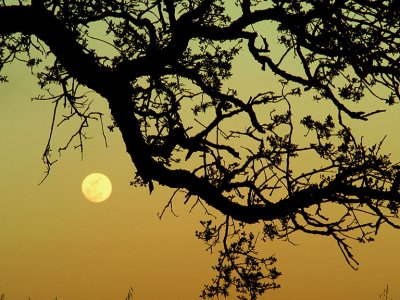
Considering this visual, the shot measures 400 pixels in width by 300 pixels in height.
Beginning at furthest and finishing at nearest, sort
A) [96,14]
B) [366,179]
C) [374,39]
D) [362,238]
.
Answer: [96,14] < [374,39] < [362,238] < [366,179]

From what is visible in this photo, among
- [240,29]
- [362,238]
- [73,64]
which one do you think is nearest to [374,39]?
[240,29]

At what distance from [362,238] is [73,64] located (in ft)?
16.5

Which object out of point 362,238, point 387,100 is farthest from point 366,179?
point 387,100

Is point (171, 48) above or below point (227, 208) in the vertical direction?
above

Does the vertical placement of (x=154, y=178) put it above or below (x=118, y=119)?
below

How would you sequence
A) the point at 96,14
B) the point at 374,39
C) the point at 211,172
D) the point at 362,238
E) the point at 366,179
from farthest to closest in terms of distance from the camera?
the point at 96,14
the point at 211,172
the point at 374,39
the point at 362,238
the point at 366,179

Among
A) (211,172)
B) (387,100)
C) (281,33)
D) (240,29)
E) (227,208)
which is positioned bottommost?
(227,208)

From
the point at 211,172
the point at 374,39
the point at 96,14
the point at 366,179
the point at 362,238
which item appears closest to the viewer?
the point at 366,179

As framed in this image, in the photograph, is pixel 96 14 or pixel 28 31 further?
pixel 96 14

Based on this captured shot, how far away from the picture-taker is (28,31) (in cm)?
833

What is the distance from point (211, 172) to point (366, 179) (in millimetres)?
2813

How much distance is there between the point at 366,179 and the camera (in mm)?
7301

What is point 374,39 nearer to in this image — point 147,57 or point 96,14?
point 147,57

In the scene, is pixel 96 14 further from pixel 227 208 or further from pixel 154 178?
pixel 227 208
